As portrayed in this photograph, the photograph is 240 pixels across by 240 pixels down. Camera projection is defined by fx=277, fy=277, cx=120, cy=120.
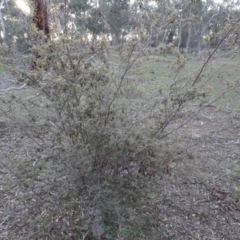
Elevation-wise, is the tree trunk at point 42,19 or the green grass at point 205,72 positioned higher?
the tree trunk at point 42,19

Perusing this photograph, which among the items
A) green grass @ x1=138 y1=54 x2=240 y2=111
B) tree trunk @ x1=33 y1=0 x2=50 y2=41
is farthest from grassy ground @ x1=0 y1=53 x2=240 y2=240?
tree trunk @ x1=33 y1=0 x2=50 y2=41

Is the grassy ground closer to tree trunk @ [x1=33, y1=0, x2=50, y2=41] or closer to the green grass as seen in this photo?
the green grass

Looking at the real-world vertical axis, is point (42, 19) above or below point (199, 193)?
above

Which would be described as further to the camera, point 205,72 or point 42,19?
point 42,19

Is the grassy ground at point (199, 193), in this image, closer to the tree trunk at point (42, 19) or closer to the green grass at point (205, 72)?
the green grass at point (205, 72)

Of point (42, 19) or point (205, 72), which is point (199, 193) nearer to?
point (205, 72)

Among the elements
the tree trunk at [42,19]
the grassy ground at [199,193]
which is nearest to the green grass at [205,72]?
the grassy ground at [199,193]

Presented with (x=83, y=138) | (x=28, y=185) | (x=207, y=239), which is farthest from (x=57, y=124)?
(x=207, y=239)

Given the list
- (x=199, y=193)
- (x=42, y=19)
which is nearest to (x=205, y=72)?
(x=199, y=193)

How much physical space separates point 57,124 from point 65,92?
31 centimetres

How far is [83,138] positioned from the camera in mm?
1934

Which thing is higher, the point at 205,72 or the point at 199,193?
the point at 205,72

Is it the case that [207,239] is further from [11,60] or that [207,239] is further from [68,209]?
[11,60]

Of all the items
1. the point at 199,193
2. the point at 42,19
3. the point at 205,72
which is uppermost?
the point at 42,19
